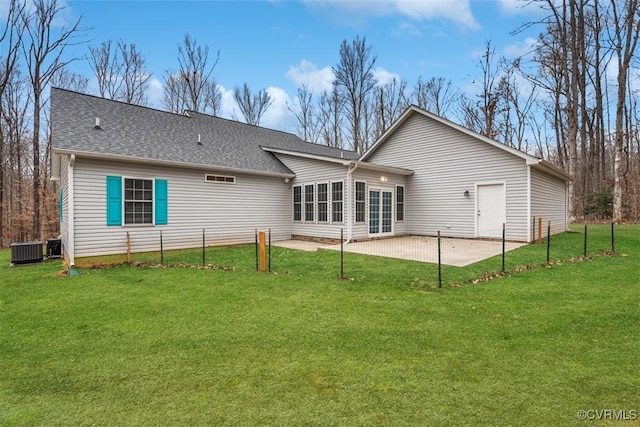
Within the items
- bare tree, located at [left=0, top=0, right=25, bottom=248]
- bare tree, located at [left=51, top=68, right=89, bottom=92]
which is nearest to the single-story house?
bare tree, located at [left=0, top=0, right=25, bottom=248]

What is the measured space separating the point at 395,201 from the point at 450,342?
33.9ft

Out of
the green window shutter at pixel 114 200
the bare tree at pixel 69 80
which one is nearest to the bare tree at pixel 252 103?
the bare tree at pixel 69 80

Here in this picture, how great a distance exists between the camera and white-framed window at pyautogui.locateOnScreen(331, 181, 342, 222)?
11745 mm

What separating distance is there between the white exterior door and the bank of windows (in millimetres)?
4993

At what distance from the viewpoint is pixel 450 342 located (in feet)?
11.2

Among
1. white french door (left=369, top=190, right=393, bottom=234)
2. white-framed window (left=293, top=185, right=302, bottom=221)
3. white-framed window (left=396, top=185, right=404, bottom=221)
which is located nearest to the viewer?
white french door (left=369, top=190, right=393, bottom=234)

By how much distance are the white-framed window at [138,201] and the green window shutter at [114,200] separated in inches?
6.6

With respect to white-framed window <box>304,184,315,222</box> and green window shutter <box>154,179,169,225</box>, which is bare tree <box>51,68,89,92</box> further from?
white-framed window <box>304,184,315,222</box>

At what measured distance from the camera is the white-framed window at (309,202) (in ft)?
41.9

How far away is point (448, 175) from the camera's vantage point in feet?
42.4

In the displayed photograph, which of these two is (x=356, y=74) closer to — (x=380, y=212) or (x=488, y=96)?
(x=488, y=96)

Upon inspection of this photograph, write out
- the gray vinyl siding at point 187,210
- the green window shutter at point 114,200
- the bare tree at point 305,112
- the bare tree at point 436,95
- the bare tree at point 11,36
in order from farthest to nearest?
the bare tree at point 305,112 < the bare tree at point 436,95 < the bare tree at point 11,36 < the green window shutter at point 114,200 < the gray vinyl siding at point 187,210

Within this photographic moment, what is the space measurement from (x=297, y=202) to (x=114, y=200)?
6.35m

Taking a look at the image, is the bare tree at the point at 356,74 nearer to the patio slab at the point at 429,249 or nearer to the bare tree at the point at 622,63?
the bare tree at the point at 622,63
